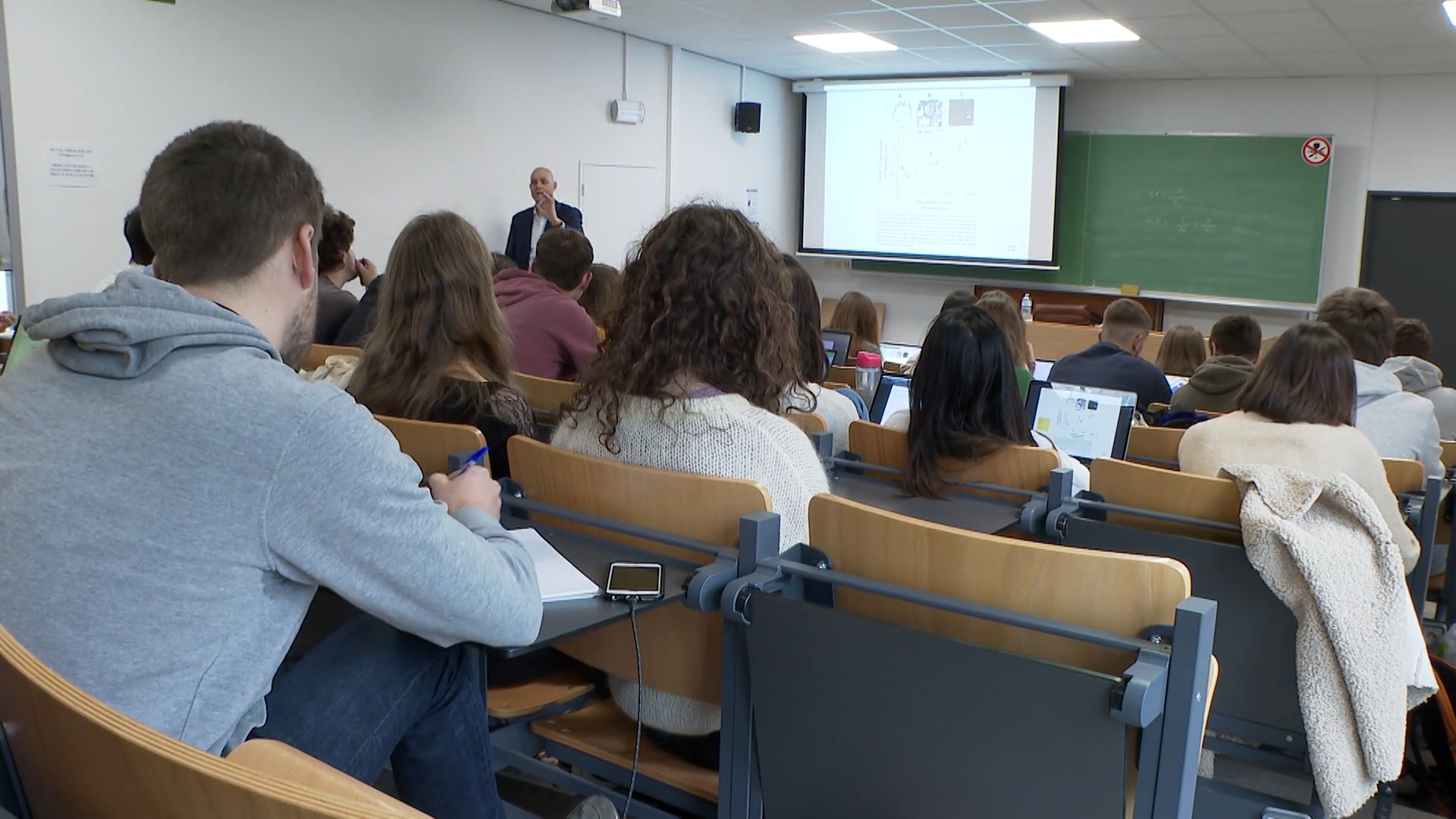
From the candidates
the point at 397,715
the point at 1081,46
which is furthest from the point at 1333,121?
the point at 397,715

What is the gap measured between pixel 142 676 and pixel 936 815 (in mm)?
935

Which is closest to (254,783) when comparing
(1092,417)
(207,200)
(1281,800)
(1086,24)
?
(207,200)

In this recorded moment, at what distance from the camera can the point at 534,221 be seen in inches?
271

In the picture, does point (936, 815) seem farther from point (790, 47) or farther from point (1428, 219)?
point (1428, 219)

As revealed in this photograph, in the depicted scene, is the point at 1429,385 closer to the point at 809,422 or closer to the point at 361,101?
the point at 809,422

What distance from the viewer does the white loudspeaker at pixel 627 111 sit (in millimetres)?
7691

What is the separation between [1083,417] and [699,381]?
1.77m

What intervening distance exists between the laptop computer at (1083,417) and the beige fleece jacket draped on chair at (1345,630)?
1267 millimetres

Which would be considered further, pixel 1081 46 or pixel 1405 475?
pixel 1081 46

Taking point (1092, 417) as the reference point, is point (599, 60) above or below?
above

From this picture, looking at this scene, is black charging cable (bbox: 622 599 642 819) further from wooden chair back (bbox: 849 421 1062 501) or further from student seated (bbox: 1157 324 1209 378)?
student seated (bbox: 1157 324 1209 378)

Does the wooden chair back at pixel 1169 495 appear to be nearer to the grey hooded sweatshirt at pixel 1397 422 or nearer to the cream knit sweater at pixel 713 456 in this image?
the cream knit sweater at pixel 713 456

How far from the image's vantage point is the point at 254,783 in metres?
0.70

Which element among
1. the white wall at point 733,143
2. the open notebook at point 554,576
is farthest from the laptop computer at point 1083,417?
the white wall at point 733,143
